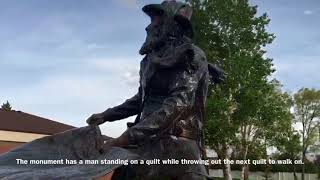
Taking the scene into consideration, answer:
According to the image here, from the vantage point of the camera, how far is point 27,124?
Result: 91.2 feet

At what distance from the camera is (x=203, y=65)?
12.7 feet

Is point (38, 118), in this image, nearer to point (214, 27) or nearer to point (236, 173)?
point (214, 27)

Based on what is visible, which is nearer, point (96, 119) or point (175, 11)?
point (175, 11)

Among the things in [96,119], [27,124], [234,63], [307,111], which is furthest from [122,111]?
[307,111]

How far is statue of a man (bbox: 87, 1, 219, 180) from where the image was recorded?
357 cm

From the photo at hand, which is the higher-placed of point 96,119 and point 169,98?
point 169,98

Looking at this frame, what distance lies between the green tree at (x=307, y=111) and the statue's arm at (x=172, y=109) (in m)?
42.7

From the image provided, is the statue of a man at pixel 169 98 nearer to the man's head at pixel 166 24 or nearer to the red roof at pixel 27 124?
the man's head at pixel 166 24

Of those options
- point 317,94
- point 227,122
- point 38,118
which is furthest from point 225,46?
point 317,94

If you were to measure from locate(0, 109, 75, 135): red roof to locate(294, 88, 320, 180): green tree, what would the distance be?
2238 cm

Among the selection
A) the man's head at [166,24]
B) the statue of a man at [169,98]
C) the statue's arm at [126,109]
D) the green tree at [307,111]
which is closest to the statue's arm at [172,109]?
the statue of a man at [169,98]

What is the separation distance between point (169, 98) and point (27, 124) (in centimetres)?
2521

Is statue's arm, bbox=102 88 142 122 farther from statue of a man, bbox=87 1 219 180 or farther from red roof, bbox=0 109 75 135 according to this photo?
red roof, bbox=0 109 75 135

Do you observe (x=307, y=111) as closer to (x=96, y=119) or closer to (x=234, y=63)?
(x=234, y=63)
